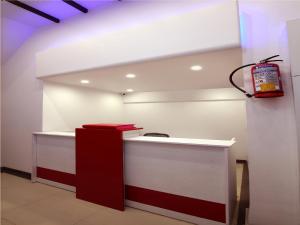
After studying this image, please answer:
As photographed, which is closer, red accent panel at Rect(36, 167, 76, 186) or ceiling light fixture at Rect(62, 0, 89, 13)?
ceiling light fixture at Rect(62, 0, 89, 13)

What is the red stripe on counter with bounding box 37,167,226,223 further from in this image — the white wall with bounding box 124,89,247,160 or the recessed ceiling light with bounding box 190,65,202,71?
the white wall with bounding box 124,89,247,160

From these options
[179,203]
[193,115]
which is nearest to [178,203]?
[179,203]

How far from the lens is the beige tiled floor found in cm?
229

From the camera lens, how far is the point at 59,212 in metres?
2.52

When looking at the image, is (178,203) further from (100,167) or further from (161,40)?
(161,40)

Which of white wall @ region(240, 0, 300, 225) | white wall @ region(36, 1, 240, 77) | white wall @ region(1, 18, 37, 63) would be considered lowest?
white wall @ region(240, 0, 300, 225)

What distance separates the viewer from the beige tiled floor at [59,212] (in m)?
2.29

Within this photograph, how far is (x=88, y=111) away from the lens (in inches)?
193

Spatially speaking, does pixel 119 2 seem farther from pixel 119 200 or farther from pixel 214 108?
pixel 214 108

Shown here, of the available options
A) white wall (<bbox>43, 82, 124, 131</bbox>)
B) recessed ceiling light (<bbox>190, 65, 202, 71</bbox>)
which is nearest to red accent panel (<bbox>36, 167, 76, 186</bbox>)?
white wall (<bbox>43, 82, 124, 131</bbox>)

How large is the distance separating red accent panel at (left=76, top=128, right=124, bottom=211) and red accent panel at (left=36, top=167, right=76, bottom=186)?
1.15 ft

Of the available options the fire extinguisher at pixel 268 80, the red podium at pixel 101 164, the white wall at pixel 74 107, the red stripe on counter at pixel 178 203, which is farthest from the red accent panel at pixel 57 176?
the fire extinguisher at pixel 268 80

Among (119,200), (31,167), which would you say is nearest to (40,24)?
(31,167)

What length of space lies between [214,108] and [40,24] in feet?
14.8
